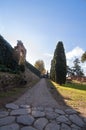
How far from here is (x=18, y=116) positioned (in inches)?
189

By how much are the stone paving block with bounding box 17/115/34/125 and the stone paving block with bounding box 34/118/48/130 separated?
187 millimetres

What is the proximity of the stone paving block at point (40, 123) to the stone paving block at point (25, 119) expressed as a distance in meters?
0.19

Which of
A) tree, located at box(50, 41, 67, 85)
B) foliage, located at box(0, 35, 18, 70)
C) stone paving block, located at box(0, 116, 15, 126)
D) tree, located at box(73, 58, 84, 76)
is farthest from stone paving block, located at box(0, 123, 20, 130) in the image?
tree, located at box(73, 58, 84, 76)


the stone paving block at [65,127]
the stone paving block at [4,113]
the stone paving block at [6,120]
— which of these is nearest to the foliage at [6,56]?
the stone paving block at [4,113]

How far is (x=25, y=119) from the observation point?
14.9 feet

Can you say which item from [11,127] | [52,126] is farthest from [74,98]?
[11,127]

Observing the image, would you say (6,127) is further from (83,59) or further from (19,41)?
(83,59)

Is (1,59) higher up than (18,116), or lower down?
higher up

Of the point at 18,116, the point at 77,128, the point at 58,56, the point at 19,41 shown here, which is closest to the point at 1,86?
the point at 18,116

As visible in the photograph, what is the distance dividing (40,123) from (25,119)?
0.53 meters

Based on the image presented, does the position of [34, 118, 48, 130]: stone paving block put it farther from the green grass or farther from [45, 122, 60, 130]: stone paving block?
the green grass

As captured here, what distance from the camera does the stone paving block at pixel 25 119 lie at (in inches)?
170

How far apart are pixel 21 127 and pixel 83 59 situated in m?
29.5

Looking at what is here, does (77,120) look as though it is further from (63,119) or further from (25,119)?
(25,119)
